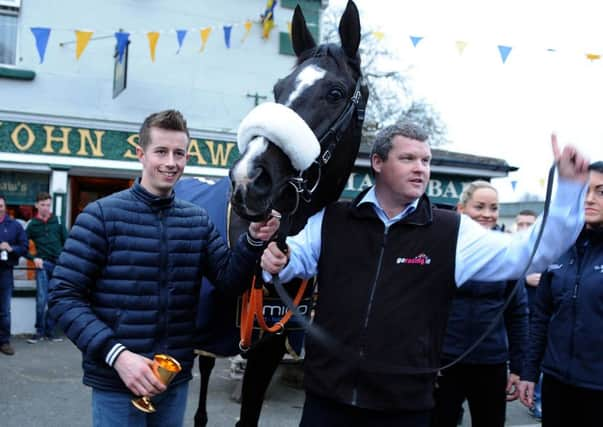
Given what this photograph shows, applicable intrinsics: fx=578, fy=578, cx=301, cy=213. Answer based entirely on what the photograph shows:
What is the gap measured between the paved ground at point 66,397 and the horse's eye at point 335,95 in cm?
348

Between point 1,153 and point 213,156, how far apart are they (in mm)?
3050

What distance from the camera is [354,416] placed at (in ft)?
7.21

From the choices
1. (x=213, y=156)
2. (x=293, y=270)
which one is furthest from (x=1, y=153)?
(x=293, y=270)

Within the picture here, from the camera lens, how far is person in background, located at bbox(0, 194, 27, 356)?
7.11 m

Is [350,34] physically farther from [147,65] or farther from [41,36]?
[147,65]

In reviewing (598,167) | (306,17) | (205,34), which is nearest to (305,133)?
(598,167)

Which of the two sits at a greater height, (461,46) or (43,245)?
(461,46)

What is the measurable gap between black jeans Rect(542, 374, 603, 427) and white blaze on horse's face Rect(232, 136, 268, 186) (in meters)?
2.00

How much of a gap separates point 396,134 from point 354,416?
111cm

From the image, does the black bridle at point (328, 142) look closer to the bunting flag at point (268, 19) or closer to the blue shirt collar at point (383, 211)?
the blue shirt collar at point (383, 211)

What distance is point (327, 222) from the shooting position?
2.39 metres

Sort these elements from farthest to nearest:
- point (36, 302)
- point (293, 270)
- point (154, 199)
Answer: point (36, 302) → point (154, 199) → point (293, 270)

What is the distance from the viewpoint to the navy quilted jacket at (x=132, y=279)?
224 cm

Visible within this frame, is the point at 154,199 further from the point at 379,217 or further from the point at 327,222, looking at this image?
the point at 379,217
